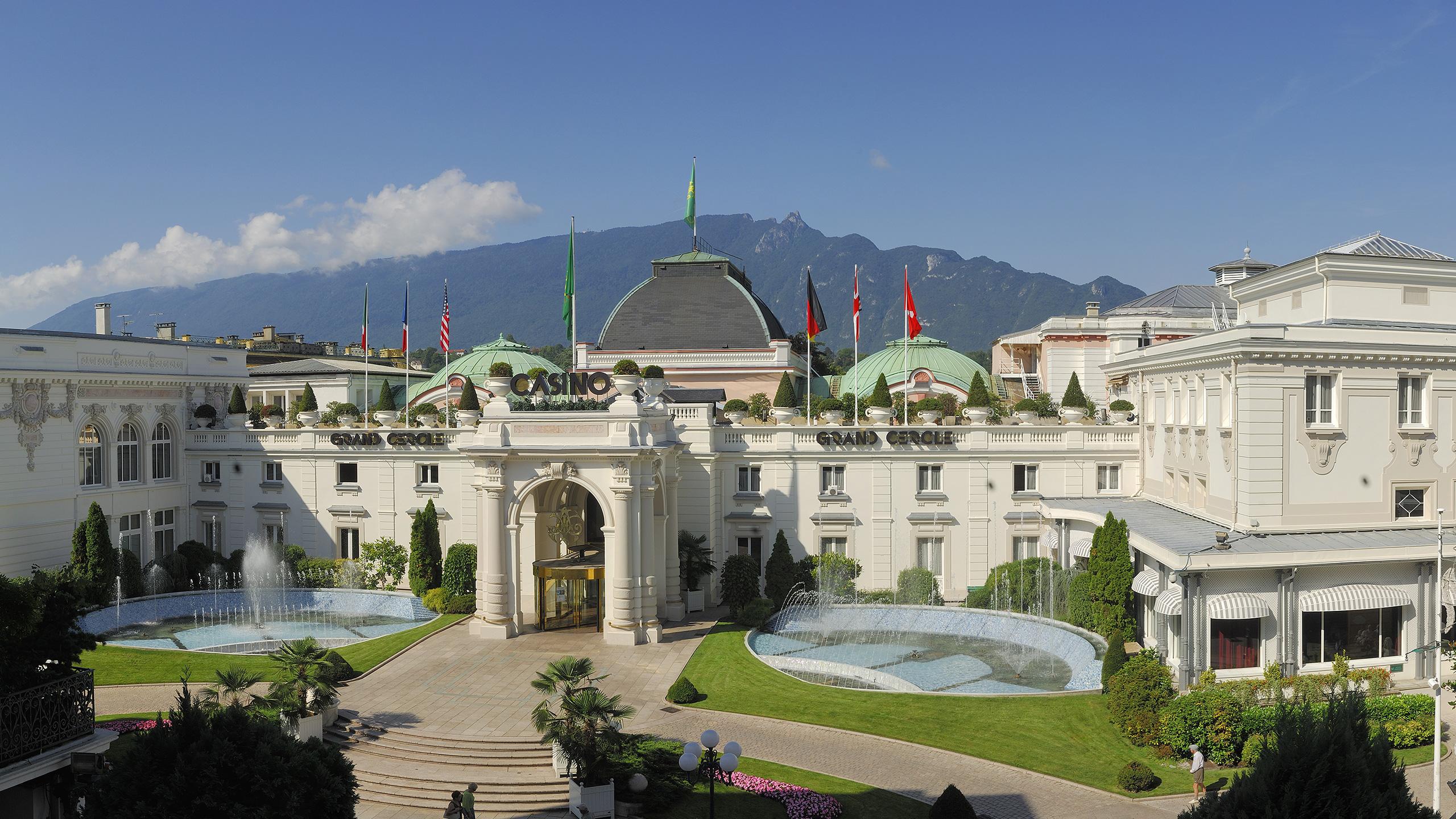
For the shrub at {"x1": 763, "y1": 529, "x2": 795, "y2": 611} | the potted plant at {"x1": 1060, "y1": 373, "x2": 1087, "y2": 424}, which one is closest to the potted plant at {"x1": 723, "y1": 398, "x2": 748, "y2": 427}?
the shrub at {"x1": 763, "y1": 529, "x2": 795, "y2": 611}

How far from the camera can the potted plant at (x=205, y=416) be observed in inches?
1833

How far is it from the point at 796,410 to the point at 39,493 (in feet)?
101

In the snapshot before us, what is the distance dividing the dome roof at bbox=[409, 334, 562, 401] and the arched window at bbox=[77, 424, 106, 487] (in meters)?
21.3

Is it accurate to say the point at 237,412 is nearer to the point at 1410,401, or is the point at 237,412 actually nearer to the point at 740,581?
the point at 740,581

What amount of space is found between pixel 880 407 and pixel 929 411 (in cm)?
268

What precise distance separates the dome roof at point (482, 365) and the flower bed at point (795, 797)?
42.5 m

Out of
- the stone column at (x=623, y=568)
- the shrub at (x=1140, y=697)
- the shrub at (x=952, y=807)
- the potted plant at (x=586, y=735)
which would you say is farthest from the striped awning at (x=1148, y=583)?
the potted plant at (x=586, y=735)

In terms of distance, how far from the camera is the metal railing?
13812 millimetres

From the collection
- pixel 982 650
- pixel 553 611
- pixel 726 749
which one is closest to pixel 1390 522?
pixel 982 650

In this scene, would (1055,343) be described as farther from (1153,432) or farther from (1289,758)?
(1289,758)

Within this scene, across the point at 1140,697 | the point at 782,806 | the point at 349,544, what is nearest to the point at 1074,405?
the point at 1140,697

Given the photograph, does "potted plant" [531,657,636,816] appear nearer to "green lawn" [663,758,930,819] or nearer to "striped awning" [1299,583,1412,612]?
"green lawn" [663,758,930,819]

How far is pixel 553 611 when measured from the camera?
36.4 m

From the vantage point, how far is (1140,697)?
2500 cm
